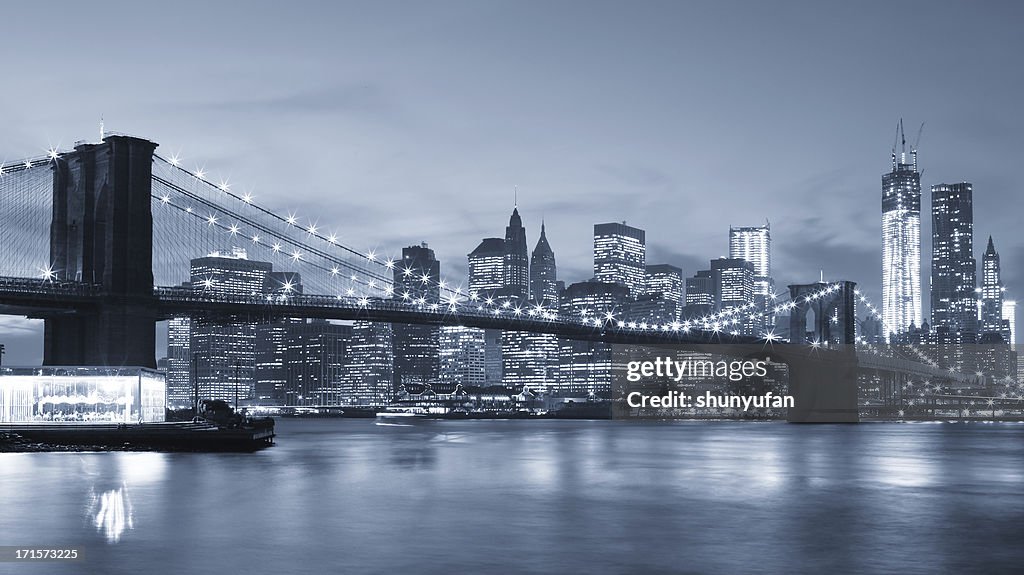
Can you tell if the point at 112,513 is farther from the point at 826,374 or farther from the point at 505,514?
the point at 826,374


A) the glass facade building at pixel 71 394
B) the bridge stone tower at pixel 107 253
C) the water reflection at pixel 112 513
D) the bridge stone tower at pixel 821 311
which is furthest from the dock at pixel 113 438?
the bridge stone tower at pixel 821 311

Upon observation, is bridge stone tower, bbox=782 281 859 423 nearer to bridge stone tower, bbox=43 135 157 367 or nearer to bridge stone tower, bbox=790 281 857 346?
bridge stone tower, bbox=790 281 857 346

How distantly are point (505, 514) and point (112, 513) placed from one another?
9.48 m

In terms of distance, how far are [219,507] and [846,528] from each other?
601 inches

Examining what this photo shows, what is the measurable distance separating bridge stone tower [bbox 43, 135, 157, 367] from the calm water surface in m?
12.9

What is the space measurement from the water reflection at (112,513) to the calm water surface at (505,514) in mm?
80

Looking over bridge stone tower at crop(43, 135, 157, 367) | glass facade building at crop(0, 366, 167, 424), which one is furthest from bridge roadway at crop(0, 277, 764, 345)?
glass facade building at crop(0, 366, 167, 424)

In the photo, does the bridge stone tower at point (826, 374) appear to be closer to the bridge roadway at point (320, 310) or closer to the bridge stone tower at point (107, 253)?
the bridge roadway at point (320, 310)

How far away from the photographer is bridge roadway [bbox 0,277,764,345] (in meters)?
63.0

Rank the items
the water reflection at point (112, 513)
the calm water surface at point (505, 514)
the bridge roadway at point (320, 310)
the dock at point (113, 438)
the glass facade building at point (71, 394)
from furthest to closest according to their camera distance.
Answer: the bridge roadway at point (320, 310) → the glass facade building at point (71, 394) → the dock at point (113, 438) → the water reflection at point (112, 513) → the calm water surface at point (505, 514)

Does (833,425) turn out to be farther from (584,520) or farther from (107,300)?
(584,520)

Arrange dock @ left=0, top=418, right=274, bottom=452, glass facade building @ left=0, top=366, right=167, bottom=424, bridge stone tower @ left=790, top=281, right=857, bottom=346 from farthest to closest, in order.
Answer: bridge stone tower @ left=790, top=281, right=857, bottom=346 < glass facade building @ left=0, top=366, right=167, bottom=424 < dock @ left=0, top=418, right=274, bottom=452

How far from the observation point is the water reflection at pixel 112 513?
81.3ft

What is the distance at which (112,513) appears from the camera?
28078 millimetres
